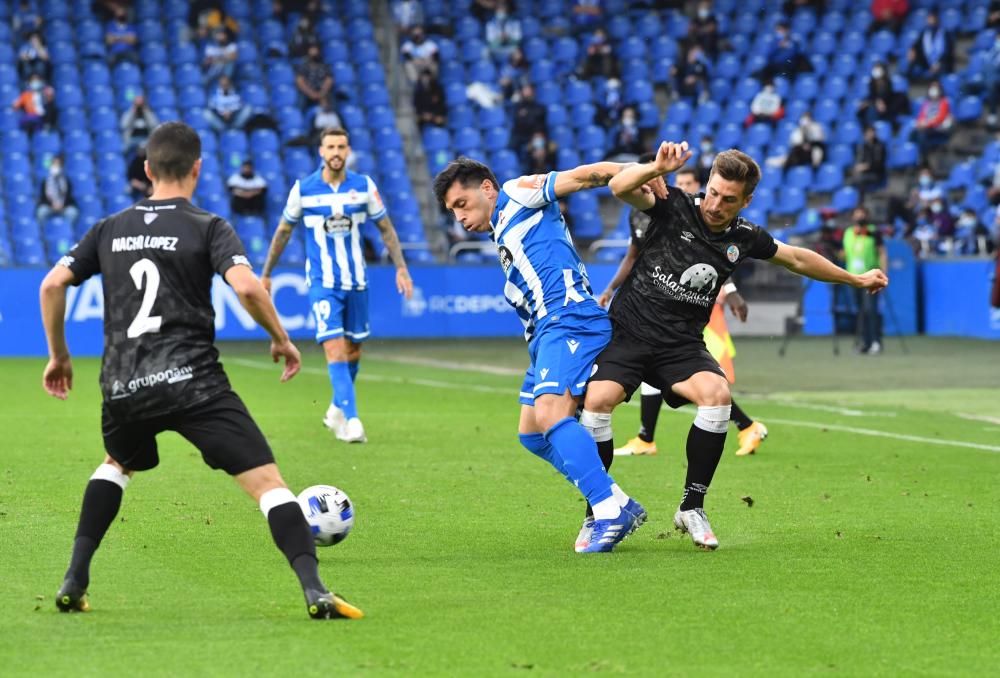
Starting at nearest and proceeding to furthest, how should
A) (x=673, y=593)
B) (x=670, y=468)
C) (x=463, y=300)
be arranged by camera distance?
(x=673, y=593)
(x=670, y=468)
(x=463, y=300)

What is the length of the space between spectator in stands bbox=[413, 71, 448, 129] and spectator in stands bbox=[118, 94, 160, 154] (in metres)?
5.13

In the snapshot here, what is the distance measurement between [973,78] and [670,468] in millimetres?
23618

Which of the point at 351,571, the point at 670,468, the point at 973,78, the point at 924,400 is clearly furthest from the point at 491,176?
the point at 973,78

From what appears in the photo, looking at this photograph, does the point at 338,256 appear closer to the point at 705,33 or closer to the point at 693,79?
the point at 693,79

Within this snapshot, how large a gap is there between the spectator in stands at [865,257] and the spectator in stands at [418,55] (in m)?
9.66

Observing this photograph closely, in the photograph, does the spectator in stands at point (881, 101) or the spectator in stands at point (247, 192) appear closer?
the spectator in stands at point (247, 192)

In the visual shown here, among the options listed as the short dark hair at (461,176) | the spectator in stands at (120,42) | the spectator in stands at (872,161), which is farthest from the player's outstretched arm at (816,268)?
the spectator in stands at (120,42)

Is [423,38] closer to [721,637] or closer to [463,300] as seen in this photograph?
[463,300]

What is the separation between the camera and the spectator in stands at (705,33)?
33.5 meters

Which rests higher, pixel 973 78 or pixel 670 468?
pixel 973 78

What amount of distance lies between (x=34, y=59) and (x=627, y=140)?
1067cm

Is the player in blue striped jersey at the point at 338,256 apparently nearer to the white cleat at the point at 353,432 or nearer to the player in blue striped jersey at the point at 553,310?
the white cleat at the point at 353,432

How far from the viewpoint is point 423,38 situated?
32219mm

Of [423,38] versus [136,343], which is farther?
[423,38]
